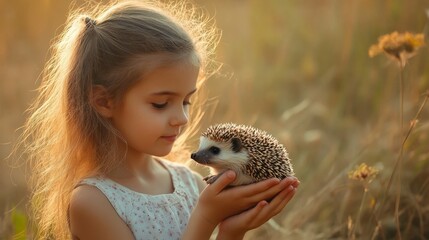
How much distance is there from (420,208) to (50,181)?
1.84 m

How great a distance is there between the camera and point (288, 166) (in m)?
2.79

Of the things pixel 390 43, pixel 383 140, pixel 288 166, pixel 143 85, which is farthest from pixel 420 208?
pixel 143 85

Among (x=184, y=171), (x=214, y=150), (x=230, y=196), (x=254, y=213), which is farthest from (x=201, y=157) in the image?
(x=184, y=171)

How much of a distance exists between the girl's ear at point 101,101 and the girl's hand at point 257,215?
62 centimetres

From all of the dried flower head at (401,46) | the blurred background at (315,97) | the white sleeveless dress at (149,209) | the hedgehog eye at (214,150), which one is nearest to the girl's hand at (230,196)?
the hedgehog eye at (214,150)

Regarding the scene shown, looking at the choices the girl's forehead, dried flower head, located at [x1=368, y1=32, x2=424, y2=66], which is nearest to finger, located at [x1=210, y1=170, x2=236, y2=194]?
the girl's forehead

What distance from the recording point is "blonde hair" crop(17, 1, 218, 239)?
295 centimetres

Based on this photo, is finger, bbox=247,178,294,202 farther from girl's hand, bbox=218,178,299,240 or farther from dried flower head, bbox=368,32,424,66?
dried flower head, bbox=368,32,424,66

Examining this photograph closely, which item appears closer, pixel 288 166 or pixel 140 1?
pixel 288 166

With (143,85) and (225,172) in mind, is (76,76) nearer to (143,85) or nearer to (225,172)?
(143,85)

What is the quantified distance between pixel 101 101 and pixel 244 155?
2.17 ft

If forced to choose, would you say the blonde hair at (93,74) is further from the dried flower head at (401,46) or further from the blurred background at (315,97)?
the dried flower head at (401,46)

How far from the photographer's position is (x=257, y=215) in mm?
2797

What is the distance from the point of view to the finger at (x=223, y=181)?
2.69 m
